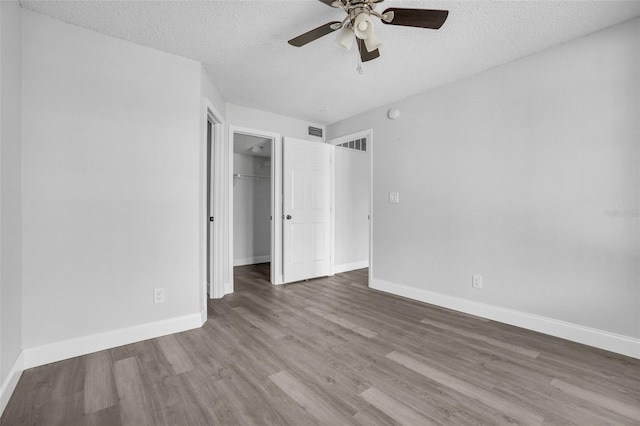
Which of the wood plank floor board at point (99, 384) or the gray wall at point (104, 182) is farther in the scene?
the gray wall at point (104, 182)

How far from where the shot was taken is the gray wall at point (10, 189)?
1617 millimetres

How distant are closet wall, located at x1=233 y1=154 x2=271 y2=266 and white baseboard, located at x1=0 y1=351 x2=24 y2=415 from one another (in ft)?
12.2

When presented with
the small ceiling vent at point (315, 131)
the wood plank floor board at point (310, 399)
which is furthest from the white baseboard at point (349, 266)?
the wood plank floor board at point (310, 399)

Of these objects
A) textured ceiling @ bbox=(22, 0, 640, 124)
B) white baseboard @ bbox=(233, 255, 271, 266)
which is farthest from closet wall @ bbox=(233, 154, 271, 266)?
textured ceiling @ bbox=(22, 0, 640, 124)

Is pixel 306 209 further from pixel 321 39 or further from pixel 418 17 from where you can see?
pixel 418 17

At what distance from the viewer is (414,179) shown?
11.5 ft

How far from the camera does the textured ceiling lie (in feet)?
6.48

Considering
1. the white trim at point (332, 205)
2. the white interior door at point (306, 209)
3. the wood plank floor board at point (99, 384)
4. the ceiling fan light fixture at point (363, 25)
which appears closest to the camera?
the wood plank floor board at point (99, 384)

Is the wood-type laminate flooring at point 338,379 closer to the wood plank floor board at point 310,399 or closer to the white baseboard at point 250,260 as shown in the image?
the wood plank floor board at point 310,399

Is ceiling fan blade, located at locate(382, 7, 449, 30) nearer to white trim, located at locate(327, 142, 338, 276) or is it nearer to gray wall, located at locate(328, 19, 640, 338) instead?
gray wall, located at locate(328, 19, 640, 338)

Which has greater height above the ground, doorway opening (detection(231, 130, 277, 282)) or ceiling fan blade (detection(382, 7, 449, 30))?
ceiling fan blade (detection(382, 7, 449, 30))

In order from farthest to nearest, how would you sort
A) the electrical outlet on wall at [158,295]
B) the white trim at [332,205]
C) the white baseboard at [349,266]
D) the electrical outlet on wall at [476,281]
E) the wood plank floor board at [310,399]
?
the white baseboard at [349,266] → the white trim at [332,205] → the electrical outlet on wall at [476,281] → the electrical outlet on wall at [158,295] → the wood plank floor board at [310,399]

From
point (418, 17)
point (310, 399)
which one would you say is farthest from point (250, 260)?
point (418, 17)

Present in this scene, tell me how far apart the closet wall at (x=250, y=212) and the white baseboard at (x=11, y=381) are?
146 inches
